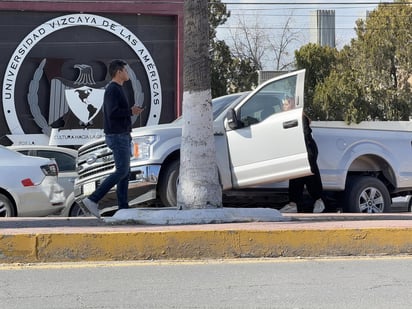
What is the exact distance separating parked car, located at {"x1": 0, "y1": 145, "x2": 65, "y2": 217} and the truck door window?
3.23 metres

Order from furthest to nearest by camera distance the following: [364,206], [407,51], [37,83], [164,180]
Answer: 1. [407,51]
2. [37,83]
3. [364,206]
4. [164,180]

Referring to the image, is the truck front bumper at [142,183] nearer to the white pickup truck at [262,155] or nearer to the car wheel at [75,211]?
the white pickup truck at [262,155]

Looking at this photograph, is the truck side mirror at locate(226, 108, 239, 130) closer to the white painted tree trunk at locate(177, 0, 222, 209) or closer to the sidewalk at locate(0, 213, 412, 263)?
the white painted tree trunk at locate(177, 0, 222, 209)

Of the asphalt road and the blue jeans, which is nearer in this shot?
the asphalt road

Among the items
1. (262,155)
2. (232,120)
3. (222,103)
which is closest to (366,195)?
(262,155)

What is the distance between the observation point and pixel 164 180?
28.2 ft

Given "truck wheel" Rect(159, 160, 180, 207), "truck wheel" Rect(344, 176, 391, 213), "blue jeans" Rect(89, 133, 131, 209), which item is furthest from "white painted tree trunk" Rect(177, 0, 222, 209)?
"truck wheel" Rect(344, 176, 391, 213)

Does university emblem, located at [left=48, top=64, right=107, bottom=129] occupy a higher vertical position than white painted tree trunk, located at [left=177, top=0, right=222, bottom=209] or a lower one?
higher

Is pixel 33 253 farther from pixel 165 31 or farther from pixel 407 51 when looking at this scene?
pixel 407 51

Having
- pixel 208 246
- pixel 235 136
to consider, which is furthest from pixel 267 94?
pixel 208 246

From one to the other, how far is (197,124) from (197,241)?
5.00ft

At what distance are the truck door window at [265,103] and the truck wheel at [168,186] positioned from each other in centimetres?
118

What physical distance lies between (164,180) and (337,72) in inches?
995

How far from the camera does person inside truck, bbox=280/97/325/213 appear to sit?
8828mm
